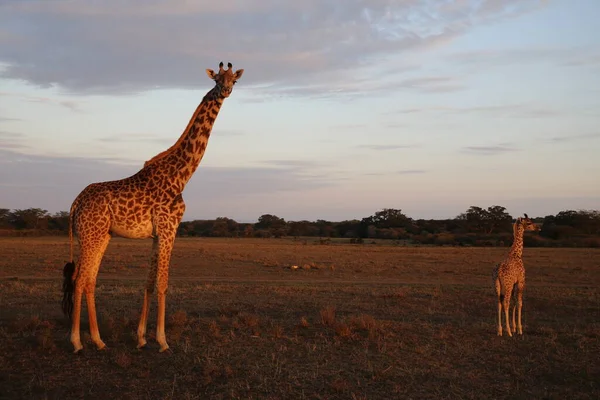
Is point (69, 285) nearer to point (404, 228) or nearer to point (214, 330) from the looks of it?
point (214, 330)

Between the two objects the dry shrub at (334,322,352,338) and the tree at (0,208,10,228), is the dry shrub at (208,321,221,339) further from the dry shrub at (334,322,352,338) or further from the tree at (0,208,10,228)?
the tree at (0,208,10,228)

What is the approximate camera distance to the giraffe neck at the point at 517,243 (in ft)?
39.2

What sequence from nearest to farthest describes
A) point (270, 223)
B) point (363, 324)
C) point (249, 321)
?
point (363, 324) < point (249, 321) < point (270, 223)

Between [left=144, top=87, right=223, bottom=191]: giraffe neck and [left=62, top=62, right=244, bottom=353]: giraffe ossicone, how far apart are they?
0.02 metres

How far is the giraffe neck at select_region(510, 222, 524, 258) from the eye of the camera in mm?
11961

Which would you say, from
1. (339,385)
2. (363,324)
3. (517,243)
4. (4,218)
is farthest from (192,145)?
(4,218)

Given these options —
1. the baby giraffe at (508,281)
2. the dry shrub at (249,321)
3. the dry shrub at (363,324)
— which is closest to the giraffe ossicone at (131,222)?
the dry shrub at (249,321)

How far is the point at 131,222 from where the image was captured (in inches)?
355

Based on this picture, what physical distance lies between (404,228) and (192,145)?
6667cm

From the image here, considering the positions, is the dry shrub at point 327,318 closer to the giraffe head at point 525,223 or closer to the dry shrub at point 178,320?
the dry shrub at point 178,320


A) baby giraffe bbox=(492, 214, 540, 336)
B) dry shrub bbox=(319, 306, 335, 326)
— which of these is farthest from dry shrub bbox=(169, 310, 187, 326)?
baby giraffe bbox=(492, 214, 540, 336)

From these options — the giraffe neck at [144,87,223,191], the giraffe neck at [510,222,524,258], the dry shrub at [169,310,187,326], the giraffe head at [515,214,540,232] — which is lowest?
the dry shrub at [169,310,187,326]

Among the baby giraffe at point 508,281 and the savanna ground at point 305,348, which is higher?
the baby giraffe at point 508,281

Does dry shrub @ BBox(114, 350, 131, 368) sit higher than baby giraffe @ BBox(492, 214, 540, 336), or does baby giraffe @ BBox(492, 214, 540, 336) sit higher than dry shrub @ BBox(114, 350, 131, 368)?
baby giraffe @ BBox(492, 214, 540, 336)
